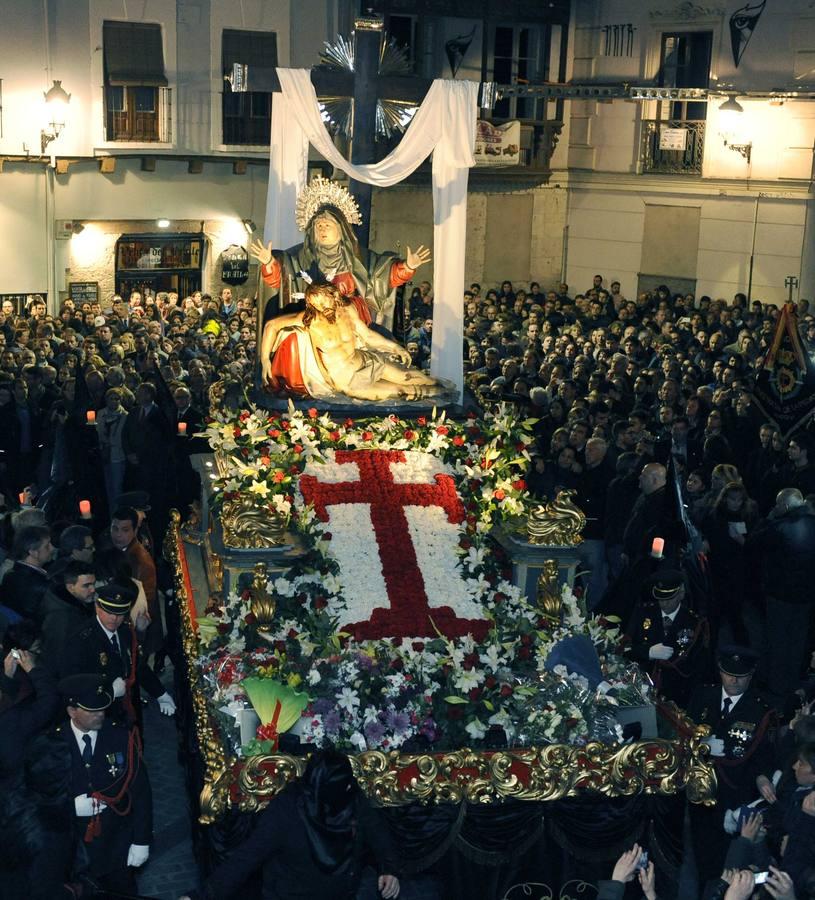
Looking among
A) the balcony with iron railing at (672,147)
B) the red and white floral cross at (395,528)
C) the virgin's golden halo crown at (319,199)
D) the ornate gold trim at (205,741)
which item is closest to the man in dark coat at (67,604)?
the ornate gold trim at (205,741)

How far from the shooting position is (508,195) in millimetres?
28172

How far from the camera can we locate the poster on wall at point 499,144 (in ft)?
87.1

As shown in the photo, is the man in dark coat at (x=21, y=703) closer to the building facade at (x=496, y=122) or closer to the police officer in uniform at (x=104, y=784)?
the police officer in uniform at (x=104, y=784)

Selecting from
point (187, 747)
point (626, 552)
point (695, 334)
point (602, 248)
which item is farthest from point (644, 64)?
point (187, 747)

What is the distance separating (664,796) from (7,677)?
3.27 m

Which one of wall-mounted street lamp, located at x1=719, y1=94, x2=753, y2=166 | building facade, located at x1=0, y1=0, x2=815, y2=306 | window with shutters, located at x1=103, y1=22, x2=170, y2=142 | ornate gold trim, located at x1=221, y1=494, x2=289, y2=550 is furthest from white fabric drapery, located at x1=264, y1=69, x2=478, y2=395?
wall-mounted street lamp, located at x1=719, y1=94, x2=753, y2=166

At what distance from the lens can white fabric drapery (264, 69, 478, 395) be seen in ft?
38.2

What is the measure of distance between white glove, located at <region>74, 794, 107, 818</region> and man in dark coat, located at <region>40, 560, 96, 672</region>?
48.3 inches

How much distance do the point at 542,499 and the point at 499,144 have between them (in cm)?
1783

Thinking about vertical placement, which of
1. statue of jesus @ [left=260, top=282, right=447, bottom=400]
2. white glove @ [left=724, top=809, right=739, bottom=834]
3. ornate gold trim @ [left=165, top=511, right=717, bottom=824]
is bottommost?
white glove @ [left=724, top=809, right=739, bottom=834]

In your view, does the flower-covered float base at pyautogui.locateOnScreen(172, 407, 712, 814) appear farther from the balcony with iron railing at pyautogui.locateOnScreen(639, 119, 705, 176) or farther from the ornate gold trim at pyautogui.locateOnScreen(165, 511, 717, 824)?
the balcony with iron railing at pyautogui.locateOnScreen(639, 119, 705, 176)

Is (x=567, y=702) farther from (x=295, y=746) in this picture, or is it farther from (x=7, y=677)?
(x=7, y=677)

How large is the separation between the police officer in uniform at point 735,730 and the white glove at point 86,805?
299 cm

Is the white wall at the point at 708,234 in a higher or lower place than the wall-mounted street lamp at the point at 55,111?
lower
